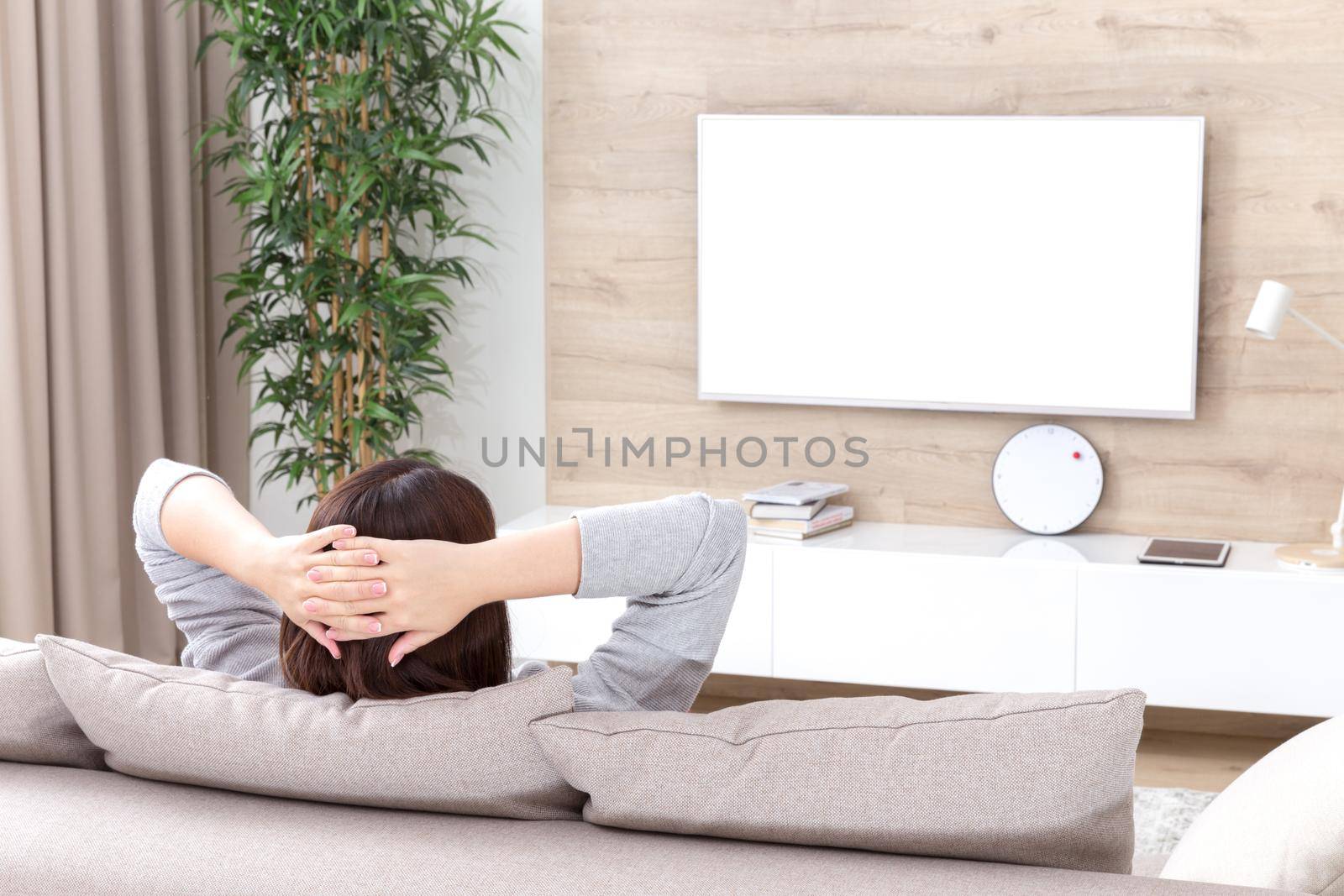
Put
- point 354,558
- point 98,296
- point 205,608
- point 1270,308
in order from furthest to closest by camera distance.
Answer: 1. point 98,296
2. point 1270,308
3. point 205,608
4. point 354,558

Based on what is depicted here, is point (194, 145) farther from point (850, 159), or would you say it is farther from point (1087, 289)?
point (1087, 289)

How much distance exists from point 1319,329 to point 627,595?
2503mm

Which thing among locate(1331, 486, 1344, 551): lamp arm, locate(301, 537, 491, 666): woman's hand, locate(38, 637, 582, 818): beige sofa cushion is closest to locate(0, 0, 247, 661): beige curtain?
locate(38, 637, 582, 818): beige sofa cushion

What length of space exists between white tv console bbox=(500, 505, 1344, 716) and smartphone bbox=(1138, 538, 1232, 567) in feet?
0.09

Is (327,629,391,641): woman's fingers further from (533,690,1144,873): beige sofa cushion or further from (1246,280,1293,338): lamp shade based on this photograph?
(1246,280,1293,338): lamp shade

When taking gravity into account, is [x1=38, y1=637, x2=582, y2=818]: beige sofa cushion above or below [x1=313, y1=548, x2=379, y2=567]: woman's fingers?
below

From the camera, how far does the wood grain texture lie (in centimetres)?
332

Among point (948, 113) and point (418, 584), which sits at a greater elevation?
point (948, 113)

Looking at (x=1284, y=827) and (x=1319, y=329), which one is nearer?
(x=1284, y=827)

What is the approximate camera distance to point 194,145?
387 centimetres

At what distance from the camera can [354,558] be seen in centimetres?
115

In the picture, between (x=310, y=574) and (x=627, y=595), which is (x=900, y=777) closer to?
(x=627, y=595)

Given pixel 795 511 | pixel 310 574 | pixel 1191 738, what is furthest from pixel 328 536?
pixel 1191 738

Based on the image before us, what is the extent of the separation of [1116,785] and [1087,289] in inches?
103
